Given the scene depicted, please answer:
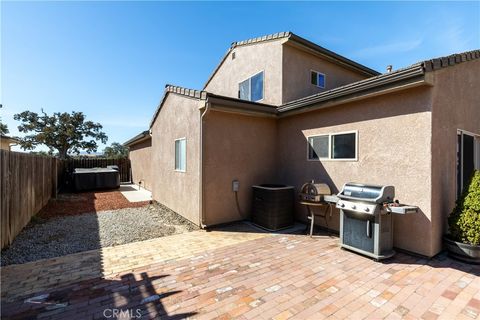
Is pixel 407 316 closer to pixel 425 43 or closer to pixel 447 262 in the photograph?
pixel 447 262

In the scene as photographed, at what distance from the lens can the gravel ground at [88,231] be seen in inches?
192

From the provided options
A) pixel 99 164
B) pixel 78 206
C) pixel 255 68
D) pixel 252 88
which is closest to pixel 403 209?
pixel 252 88

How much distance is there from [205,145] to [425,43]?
9.10 metres

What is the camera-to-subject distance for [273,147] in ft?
25.6

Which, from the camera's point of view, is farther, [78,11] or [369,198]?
[78,11]

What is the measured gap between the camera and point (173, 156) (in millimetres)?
8734

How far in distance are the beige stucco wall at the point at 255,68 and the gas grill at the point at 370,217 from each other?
4.68 m

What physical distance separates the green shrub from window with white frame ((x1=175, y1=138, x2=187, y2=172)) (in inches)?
279

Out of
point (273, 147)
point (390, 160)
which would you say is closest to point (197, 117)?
point (273, 147)

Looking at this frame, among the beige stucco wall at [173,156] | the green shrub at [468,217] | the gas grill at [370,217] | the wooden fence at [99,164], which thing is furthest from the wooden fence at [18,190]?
the green shrub at [468,217]

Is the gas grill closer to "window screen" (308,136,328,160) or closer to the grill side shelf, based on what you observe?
the grill side shelf

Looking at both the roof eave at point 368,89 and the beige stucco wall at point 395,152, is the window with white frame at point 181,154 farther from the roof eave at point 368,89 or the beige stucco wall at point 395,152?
the beige stucco wall at point 395,152

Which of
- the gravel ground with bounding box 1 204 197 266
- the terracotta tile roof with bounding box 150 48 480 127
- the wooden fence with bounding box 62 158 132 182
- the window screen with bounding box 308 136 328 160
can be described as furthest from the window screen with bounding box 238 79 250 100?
the wooden fence with bounding box 62 158 132 182

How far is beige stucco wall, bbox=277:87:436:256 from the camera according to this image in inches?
170
